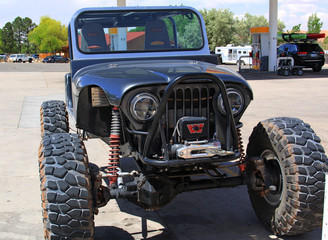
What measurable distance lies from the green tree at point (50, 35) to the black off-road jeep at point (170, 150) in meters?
93.0

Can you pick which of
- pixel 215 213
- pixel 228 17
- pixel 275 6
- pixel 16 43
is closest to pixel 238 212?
pixel 215 213

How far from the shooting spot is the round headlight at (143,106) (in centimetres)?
328

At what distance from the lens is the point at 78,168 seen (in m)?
3.14

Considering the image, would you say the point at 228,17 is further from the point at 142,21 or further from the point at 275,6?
the point at 142,21

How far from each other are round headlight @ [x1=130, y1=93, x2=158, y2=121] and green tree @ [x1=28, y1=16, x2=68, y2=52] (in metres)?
93.2

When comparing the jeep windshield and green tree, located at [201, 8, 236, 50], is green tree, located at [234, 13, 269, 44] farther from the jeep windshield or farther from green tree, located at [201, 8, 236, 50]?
the jeep windshield

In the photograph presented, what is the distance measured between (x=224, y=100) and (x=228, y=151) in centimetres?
40

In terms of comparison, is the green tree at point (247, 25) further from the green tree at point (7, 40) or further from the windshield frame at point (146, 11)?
the green tree at point (7, 40)

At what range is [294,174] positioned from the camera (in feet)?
11.3

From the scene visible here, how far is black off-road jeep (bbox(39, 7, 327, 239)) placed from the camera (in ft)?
10.2

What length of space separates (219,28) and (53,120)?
188 ft

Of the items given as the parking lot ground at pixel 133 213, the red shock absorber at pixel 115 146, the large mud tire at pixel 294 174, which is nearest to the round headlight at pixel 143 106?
the red shock absorber at pixel 115 146

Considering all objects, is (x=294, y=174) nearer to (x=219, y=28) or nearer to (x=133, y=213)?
(x=133, y=213)

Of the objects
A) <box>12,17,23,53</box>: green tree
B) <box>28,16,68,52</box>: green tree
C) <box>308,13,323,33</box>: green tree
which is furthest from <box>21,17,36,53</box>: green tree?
<box>308,13,323,33</box>: green tree
